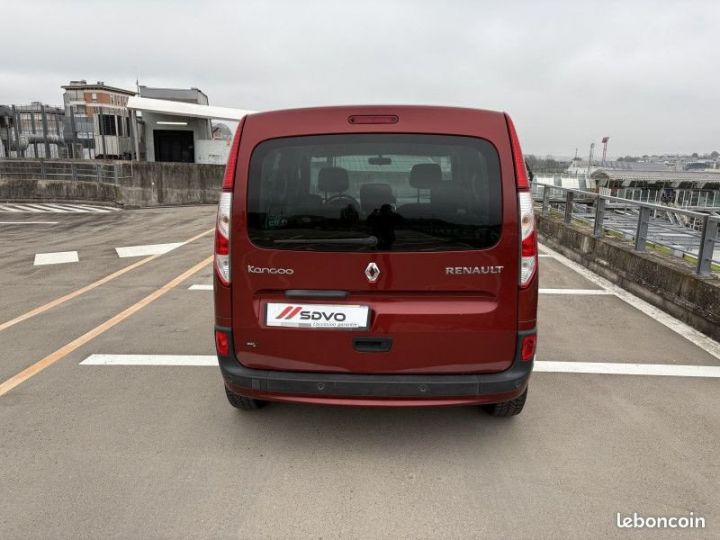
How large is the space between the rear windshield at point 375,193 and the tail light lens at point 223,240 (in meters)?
0.14

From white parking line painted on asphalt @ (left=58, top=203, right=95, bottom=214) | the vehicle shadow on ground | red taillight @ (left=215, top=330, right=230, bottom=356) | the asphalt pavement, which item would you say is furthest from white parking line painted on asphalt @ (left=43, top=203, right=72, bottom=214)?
red taillight @ (left=215, top=330, right=230, bottom=356)

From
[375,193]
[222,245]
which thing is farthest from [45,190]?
[375,193]

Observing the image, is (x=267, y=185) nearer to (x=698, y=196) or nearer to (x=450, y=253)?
(x=450, y=253)

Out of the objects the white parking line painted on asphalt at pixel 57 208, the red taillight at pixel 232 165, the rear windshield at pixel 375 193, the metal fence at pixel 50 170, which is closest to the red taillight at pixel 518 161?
the rear windshield at pixel 375 193

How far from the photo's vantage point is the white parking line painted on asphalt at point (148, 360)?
175 inches

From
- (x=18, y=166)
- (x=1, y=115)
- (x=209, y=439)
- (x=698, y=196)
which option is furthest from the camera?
(x=698, y=196)

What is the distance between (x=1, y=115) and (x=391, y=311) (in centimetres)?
3360

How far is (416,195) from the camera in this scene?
279 centimetres

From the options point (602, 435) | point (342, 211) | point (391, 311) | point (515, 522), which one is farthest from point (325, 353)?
point (602, 435)

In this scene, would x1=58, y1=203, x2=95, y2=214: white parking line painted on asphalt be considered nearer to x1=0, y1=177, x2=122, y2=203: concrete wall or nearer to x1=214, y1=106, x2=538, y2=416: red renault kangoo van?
x1=0, y1=177, x2=122, y2=203: concrete wall

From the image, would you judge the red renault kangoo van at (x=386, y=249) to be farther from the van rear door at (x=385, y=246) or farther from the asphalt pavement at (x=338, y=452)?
the asphalt pavement at (x=338, y=452)

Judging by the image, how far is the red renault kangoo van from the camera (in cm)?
279

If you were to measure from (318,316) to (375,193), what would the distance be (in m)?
0.73

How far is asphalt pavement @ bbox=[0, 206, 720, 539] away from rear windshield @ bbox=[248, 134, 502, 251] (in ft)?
4.12
